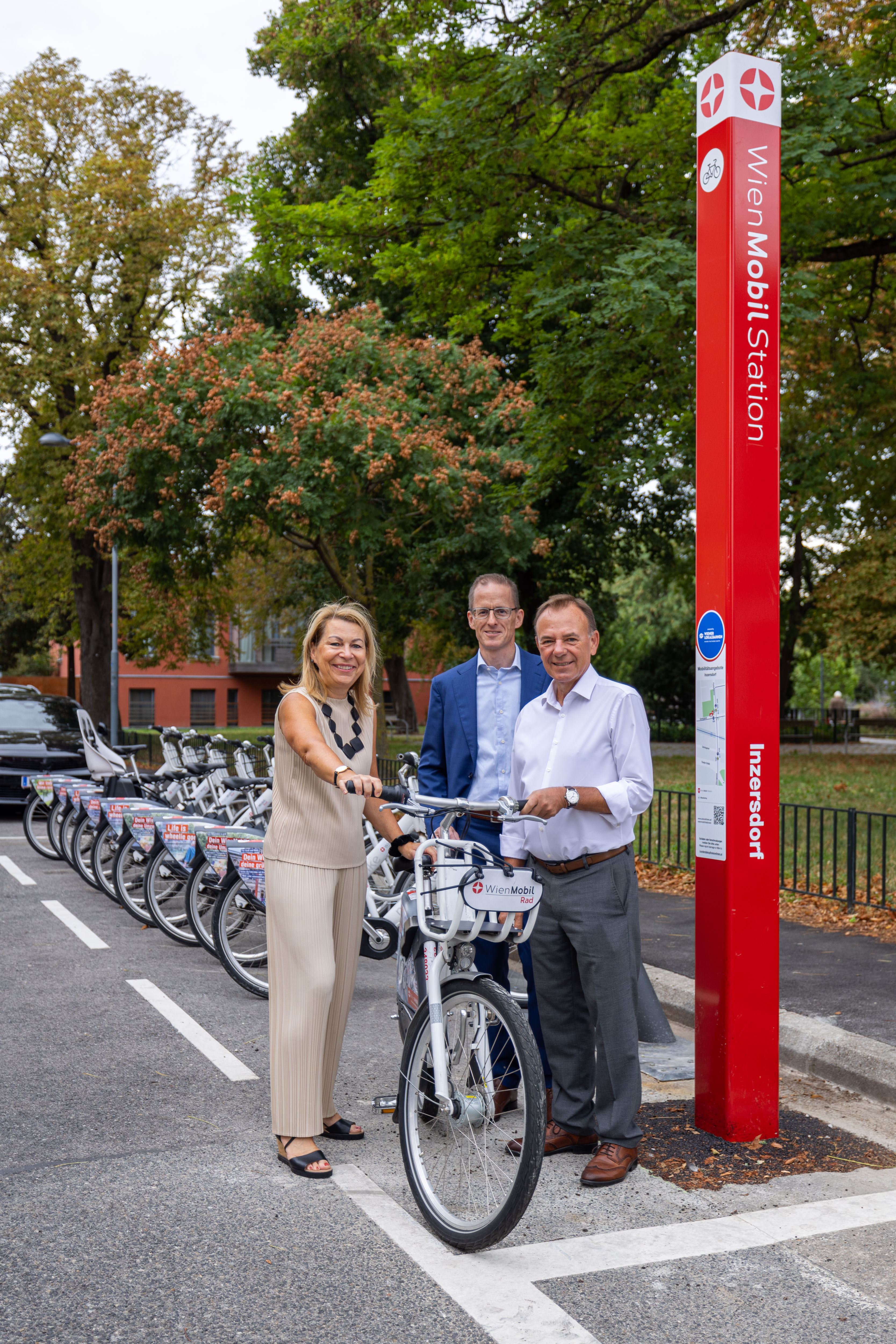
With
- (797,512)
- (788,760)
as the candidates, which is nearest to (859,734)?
(788,760)

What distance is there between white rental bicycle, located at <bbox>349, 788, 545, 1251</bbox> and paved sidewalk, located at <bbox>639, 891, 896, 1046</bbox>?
2.36 meters

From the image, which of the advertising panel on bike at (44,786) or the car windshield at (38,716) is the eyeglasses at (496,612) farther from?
the car windshield at (38,716)

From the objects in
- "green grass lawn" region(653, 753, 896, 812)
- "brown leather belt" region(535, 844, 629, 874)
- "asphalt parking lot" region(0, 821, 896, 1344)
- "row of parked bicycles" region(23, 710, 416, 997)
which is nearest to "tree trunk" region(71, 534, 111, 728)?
"green grass lawn" region(653, 753, 896, 812)

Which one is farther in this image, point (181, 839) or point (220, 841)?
point (181, 839)

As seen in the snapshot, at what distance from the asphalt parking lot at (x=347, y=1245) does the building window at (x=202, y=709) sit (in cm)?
4859

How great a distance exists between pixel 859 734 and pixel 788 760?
20.8 m

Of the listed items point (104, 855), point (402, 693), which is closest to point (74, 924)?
point (104, 855)

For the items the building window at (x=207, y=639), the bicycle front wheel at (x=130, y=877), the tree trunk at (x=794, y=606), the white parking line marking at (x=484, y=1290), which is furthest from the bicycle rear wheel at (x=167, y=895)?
the tree trunk at (x=794, y=606)

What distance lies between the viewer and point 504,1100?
3391 mm

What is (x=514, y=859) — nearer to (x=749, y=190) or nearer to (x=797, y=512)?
(x=749, y=190)

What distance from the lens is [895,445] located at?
1734 centimetres

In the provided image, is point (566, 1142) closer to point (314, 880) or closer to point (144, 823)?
point (314, 880)

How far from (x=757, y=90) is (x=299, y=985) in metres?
3.48

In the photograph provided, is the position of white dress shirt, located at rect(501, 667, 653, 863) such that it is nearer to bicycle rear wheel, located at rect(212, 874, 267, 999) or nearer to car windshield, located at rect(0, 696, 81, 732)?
bicycle rear wheel, located at rect(212, 874, 267, 999)
